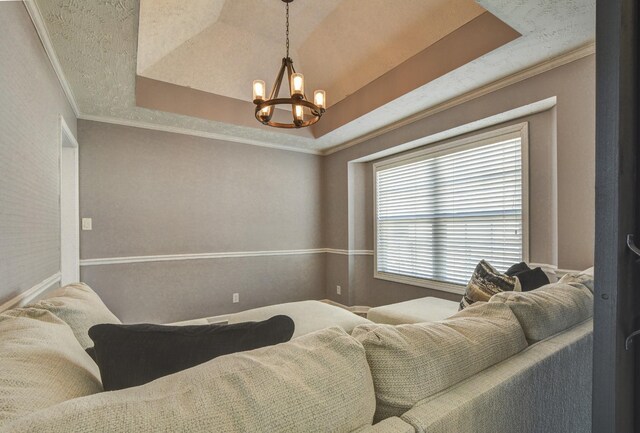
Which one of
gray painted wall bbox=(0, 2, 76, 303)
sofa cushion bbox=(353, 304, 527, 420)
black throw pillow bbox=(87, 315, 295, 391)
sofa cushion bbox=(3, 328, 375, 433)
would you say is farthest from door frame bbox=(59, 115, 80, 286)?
sofa cushion bbox=(353, 304, 527, 420)

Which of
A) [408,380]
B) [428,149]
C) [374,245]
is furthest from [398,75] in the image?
[408,380]

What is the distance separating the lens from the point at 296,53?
139 inches

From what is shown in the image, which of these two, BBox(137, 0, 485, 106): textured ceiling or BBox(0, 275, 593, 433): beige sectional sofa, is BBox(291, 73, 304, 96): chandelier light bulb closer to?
BBox(137, 0, 485, 106): textured ceiling

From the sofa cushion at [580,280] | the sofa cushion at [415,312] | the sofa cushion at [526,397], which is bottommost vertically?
the sofa cushion at [415,312]

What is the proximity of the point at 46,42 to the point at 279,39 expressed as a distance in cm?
210

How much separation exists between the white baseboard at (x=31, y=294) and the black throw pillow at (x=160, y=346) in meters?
0.97

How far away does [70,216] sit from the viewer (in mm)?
3000

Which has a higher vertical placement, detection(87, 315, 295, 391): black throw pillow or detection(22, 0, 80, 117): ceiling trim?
detection(22, 0, 80, 117): ceiling trim

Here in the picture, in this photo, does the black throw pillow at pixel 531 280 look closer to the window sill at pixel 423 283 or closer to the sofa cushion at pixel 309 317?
the sofa cushion at pixel 309 317

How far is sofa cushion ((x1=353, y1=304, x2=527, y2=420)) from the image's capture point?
2.47 feet

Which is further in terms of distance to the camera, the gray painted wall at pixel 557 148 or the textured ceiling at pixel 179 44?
the gray painted wall at pixel 557 148

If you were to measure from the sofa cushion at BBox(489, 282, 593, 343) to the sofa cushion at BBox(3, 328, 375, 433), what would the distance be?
29.1 inches

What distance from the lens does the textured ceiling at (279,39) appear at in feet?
8.57

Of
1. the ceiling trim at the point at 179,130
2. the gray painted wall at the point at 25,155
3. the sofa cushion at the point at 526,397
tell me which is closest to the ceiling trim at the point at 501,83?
the ceiling trim at the point at 179,130
